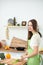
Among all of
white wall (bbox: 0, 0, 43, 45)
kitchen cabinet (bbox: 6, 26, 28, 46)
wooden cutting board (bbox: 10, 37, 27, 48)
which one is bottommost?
wooden cutting board (bbox: 10, 37, 27, 48)

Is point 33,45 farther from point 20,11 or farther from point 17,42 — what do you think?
point 20,11

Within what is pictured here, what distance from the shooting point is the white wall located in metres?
3.87

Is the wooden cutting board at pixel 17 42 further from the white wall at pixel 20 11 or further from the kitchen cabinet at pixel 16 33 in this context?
the white wall at pixel 20 11

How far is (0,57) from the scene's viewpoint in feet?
8.23

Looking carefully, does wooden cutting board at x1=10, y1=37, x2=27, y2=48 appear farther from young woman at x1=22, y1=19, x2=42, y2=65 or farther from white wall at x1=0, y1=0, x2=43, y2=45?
young woman at x1=22, y1=19, x2=42, y2=65

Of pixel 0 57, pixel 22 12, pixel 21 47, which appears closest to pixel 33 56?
pixel 0 57

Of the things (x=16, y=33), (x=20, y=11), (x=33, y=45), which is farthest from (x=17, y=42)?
(x=33, y=45)

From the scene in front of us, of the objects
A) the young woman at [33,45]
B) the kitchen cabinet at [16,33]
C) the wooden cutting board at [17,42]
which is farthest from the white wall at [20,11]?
the young woman at [33,45]

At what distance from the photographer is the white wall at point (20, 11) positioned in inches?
152

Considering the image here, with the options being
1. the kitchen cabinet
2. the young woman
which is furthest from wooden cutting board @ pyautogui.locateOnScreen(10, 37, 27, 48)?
the young woman

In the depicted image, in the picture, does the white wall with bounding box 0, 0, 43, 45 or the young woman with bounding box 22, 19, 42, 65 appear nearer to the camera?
the young woman with bounding box 22, 19, 42, 65

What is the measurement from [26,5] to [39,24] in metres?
0.58

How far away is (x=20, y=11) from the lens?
3.94 metres

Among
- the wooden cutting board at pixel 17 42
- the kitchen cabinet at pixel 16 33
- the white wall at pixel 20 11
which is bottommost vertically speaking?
the wooden cutting board at pixel 17 42
